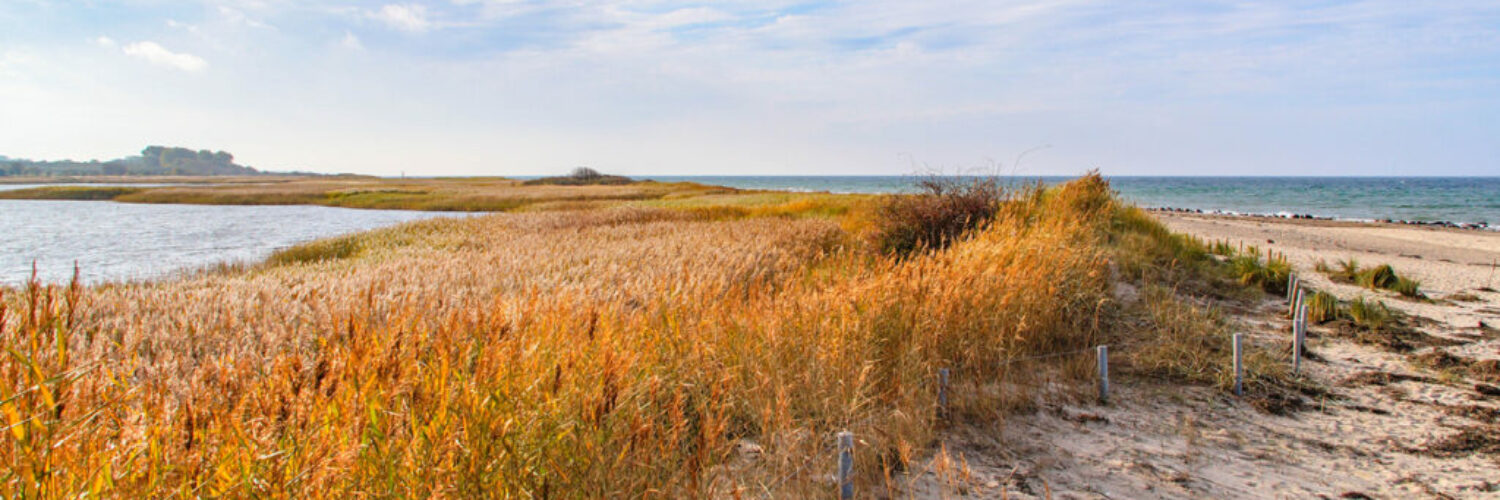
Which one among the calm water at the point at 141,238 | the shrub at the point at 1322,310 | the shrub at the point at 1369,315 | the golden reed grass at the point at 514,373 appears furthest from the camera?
the calm water at the point at 141,238

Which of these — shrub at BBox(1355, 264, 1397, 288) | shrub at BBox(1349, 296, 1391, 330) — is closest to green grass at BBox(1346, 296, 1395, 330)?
shrub at BBox(1349, 296, 1391, 330)

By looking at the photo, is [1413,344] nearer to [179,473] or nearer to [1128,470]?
[1128,470]

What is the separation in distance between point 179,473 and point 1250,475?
18.1 feet

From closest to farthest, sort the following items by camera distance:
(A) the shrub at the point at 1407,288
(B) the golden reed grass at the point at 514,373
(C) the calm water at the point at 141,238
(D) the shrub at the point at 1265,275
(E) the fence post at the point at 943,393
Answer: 1. (B) the golden reed grass at the point at 514,373
2. (E) the fence post at the point at 943,393
3. (A) the shrub at the point at 1407,288
4. (D) the shrub at the point at 1265,275
5. (C) the calm water at the point at 141,238

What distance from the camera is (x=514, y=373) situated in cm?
330

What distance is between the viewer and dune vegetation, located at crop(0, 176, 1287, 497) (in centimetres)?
241

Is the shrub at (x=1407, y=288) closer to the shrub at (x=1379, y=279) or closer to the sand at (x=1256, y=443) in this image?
the shrub at (x=1379, y=279)

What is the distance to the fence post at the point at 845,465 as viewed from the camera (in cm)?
323

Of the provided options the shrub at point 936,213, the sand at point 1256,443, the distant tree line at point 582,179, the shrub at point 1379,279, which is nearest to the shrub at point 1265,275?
the shrub at point 1379,279

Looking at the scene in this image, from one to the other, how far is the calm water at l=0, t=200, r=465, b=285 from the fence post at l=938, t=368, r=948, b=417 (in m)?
11.1

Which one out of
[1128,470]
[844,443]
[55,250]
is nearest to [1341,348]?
[1128,470]

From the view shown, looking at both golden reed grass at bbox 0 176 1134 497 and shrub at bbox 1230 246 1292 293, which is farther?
shrub at bbox 1230 246 1292 293

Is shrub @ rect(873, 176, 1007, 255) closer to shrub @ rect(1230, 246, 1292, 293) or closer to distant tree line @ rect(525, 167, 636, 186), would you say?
shrub @ rect(1230, 246, 1292, 293)

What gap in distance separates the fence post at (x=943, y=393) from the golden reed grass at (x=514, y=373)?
0.08 meters
